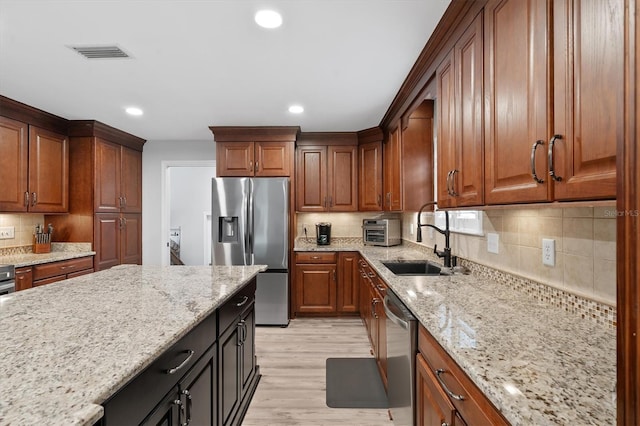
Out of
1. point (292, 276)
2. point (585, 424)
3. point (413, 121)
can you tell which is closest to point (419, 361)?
point (585, 424)

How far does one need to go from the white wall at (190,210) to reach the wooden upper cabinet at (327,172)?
3193 mm

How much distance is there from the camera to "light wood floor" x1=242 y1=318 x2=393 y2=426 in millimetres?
2051

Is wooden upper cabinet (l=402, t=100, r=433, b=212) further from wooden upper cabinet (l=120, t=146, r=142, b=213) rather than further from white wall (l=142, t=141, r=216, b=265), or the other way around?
wooden upper cabinet (l=120, t=146, r=142, b=213)

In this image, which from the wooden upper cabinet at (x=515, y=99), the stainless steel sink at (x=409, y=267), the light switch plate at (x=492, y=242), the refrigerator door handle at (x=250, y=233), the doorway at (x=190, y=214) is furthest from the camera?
the doorway at (x=190, y=214)

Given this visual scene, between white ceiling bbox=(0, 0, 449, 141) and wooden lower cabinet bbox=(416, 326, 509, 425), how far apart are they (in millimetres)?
1738

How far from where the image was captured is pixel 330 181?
4.25 m

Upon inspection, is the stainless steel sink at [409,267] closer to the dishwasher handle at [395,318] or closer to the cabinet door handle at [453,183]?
the dishwasher handle at [395,318]

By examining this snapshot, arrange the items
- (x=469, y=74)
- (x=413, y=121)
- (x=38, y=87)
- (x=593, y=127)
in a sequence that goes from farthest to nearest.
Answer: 1. (x=413, y=121)
2. (x=38, y=87)
3. (x=469, y=74)
4. (x=593, y=127)

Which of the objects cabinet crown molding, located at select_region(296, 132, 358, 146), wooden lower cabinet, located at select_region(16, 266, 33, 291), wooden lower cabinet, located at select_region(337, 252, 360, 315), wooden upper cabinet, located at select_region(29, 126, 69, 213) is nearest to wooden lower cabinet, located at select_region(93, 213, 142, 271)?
wooden upper cabinet, located at select_region(29, 126, 69, 213)

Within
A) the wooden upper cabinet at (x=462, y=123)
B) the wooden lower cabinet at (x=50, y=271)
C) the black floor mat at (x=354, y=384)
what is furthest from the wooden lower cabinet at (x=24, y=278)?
the wooden upper cabinet at (x=462, y=123)

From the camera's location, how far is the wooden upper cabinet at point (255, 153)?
399 cm

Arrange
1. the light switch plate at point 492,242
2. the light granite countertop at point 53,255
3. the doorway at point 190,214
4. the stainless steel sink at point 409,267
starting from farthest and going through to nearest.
A: the doorway at point 190,214
the light granite countertop at point 53,255
the stainless steel sink at point 409,267
the light switch plate at point 492,242

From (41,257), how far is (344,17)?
3.79 metres

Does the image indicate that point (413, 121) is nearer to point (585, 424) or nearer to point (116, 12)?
point (116, 12)
